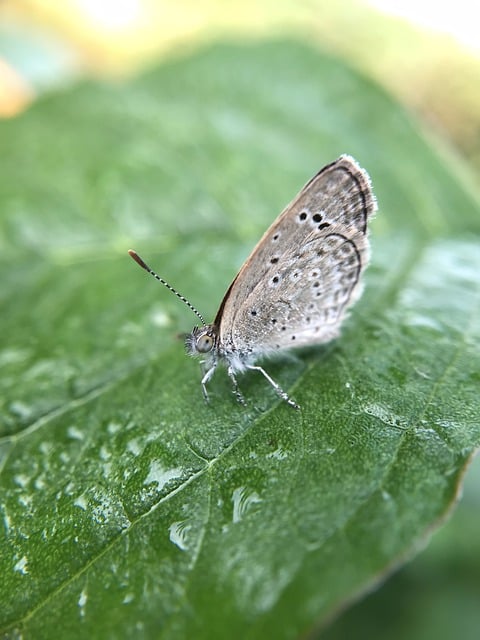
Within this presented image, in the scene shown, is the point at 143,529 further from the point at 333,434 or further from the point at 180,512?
the point at 333,434

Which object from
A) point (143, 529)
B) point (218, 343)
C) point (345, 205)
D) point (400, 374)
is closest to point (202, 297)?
point (218, 343)

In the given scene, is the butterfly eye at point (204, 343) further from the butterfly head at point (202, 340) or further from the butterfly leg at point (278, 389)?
the butterfly leg at point (278, 389)

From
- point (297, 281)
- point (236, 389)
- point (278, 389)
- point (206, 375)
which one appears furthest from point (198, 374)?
point (297, 281)

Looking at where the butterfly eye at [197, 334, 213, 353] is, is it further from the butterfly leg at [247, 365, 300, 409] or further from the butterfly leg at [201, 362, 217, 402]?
the butterfly leg at [247, 365, 300, 409]

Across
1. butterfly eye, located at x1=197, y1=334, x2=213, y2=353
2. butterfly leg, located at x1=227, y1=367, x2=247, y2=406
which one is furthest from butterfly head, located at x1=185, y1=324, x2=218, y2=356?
butterfly leg, located at x1=227, y1=367, x2=247, y2=406

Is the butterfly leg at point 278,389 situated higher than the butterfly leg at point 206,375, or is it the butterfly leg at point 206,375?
the butterfly leg at point 278,389

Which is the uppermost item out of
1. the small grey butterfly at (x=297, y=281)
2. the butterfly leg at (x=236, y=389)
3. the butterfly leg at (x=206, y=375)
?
the small grey butterfly at (x=297, y=281)

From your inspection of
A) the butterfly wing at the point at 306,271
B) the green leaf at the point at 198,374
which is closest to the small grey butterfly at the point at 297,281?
the butterfly wing at the point at 306,271

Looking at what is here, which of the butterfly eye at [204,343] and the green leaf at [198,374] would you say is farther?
the butterfly eye at [204,343]
